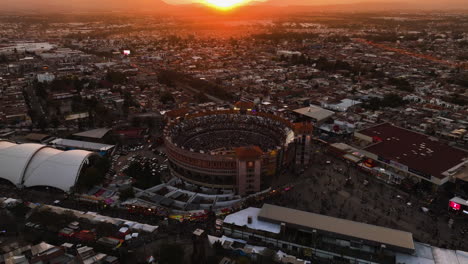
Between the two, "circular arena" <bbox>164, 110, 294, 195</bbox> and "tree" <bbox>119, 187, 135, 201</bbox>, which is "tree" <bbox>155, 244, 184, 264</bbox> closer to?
"tree" <bbox>119, 187, 135, 201</bbox>

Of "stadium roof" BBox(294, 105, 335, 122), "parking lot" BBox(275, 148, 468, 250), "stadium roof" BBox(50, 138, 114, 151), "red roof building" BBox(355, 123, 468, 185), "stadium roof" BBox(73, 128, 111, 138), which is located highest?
"red roof building" BBox(355, 123, 468, 185)

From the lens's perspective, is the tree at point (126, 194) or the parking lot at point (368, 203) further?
the tree at point (126, 194)

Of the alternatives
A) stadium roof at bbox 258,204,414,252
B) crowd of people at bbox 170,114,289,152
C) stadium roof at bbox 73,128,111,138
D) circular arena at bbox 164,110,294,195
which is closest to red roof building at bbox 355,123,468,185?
circular arena at bbox 164,110,294,195

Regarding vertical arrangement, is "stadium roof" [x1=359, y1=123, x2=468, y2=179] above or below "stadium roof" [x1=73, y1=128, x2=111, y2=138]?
above

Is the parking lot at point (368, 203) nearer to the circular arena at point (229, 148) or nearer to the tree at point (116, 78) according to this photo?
the circular arena at point (229, 148)

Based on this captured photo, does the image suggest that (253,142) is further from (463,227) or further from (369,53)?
(369,53)

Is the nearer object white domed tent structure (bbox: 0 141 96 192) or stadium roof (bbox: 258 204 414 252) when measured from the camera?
stadium roof (bbox: 258 204 414 252)

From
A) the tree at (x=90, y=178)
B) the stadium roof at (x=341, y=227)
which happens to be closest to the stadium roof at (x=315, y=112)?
the stadium roof at (x=341, y=227)

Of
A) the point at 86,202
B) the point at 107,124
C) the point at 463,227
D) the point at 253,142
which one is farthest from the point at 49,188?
the point at 463,227
